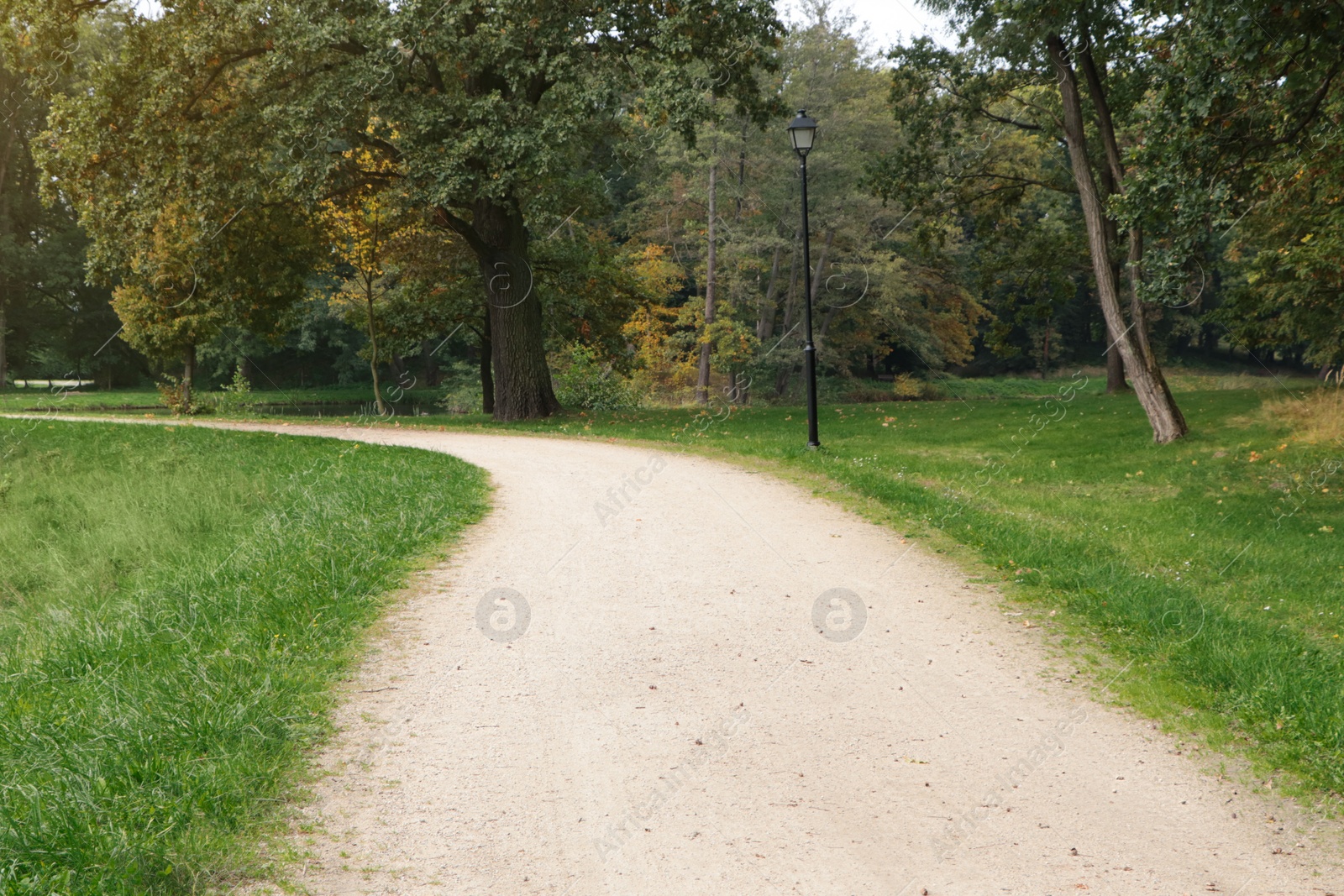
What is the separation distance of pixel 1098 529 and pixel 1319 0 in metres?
5.51

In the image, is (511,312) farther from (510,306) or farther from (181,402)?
(181,402)

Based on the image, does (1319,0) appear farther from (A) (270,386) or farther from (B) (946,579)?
(A) (270,386)

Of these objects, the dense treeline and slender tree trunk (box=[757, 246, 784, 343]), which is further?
slender tree trunk (box=[757, 246, 784, 343])

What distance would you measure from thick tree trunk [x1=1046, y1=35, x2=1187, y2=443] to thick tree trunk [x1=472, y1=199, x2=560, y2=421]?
445 inches

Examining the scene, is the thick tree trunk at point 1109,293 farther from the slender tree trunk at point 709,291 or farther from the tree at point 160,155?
the slender tree trunk at point 709,291

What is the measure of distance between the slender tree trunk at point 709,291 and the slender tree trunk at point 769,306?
2.35 meters

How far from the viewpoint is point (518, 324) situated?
70.4ft

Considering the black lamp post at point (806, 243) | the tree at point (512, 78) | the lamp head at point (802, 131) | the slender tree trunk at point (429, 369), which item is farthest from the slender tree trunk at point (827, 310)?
the lamp head at point (802, 131)

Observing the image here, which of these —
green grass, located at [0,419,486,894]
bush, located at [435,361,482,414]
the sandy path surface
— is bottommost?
the sandy path surface

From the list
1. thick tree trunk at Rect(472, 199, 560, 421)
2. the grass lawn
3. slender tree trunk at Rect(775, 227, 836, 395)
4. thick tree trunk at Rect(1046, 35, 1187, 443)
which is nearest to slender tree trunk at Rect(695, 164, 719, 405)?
slender tree trunk at Rect(775, 227, 836, 395)

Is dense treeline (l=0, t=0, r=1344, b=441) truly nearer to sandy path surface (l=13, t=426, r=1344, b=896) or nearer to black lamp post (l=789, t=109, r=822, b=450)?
black lamp post (l=789, t=109, r=822, b=450)

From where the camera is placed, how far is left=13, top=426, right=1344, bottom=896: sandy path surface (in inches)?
141

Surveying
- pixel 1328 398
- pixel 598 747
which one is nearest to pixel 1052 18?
pixel 1328 398

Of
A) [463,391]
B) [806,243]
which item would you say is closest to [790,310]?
[463,391]
